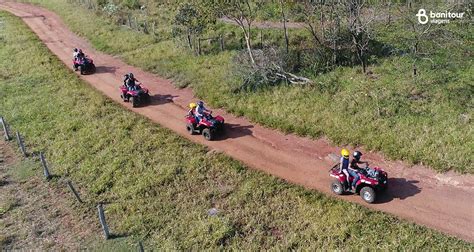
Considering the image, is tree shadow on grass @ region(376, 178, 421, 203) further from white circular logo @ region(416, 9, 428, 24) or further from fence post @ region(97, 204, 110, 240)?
white circular logo @ region(416, 9, 428, 24)

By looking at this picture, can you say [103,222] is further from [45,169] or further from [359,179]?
[359,179]

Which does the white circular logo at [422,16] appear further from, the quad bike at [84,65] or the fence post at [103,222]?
the fence post at [103,222]

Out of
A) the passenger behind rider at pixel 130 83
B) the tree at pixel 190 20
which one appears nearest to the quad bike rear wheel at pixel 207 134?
the passenger behind rider at pixel 130 83

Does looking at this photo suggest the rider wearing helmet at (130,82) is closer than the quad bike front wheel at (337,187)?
No

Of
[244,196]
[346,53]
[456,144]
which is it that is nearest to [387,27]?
[346,53]

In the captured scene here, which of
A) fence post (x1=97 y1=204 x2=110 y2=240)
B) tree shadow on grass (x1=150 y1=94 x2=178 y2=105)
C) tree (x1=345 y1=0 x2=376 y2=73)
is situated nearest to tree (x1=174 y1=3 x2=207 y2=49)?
tree shadow on grass (x1=150 y1=94 x2=178 y2=105)
